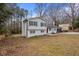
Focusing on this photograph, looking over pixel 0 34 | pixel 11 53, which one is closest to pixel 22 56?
pixel 11 53

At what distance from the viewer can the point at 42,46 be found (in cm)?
401

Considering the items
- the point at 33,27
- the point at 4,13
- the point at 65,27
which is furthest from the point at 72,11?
the point at 4,13

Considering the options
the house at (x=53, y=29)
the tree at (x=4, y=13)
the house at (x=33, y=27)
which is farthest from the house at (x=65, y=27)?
the tree at (x=4, y=13)

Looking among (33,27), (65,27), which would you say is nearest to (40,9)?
(33,27)

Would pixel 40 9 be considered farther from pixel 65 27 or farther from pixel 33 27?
pixel 65 27

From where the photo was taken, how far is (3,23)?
13.2 feet

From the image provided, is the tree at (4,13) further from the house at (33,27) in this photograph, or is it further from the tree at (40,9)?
the tree at (40,9)

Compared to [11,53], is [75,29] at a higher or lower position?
higher

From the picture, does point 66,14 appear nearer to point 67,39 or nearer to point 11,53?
point 67,39

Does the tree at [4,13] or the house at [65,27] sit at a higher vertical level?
the tree at [4,13]

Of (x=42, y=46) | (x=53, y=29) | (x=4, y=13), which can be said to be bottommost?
(x=42, y=46)

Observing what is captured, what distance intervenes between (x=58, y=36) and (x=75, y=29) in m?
0.22

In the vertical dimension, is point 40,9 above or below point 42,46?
above

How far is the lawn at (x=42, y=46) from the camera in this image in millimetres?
3994
